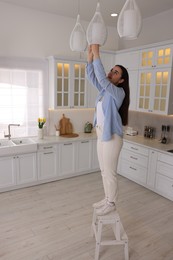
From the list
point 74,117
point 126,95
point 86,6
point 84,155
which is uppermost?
point 86,6

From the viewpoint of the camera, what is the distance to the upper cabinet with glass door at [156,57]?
3.49m

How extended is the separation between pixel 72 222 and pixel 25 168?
1304 mm

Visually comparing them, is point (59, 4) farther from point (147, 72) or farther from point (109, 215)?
point (109, 215)

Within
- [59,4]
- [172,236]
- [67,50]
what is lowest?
[172,236]

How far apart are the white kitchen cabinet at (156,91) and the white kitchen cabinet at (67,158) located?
148 centimetres

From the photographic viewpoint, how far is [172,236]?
2639 mm

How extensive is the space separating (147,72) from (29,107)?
2222 millimetres

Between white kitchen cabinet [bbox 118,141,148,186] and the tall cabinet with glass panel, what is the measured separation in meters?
0.73

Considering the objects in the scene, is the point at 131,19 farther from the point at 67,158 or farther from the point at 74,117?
the point at 74,117

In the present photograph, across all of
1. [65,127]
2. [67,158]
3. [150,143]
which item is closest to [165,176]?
[150,143]

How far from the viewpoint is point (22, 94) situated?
157 inches

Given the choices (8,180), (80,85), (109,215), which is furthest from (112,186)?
(80,85)

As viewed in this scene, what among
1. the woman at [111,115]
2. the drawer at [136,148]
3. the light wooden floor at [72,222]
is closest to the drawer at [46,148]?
the light wooden floor at [72,222]

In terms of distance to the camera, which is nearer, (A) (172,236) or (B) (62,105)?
(A) (172,236)
